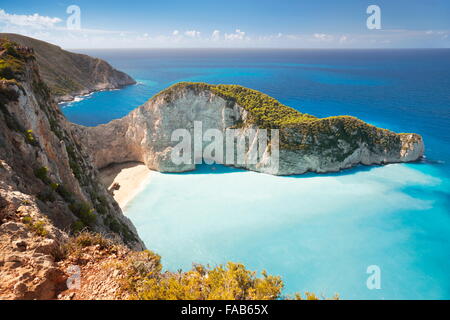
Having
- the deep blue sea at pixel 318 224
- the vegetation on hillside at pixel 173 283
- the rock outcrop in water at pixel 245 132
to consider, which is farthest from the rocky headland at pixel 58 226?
the rock outcrop in water at pixel 245 132

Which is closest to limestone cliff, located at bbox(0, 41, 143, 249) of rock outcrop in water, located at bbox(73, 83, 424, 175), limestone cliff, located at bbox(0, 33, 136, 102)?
rock outcrop in water, located at bbox(73, 83, 424, 175)

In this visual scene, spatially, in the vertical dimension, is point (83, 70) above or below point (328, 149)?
above

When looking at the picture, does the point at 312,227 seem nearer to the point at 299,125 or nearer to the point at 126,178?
the point at 299,125

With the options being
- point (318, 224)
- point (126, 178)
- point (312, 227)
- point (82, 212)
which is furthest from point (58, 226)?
point (126, 178)

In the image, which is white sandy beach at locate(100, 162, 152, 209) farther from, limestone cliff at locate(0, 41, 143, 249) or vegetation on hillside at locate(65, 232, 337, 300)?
vegetation on hillside at locate(65, 232, 337, 300)

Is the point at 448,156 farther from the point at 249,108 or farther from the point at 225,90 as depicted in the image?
the point at 225,90

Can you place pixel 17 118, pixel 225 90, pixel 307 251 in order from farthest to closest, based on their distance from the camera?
pixel 225 90, pixel 307 251, pixel 17 118

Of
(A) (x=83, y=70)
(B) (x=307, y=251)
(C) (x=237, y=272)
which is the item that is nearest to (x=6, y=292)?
(C) (x=237, y=272)

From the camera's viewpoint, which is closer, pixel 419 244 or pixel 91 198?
pixel 91 198
